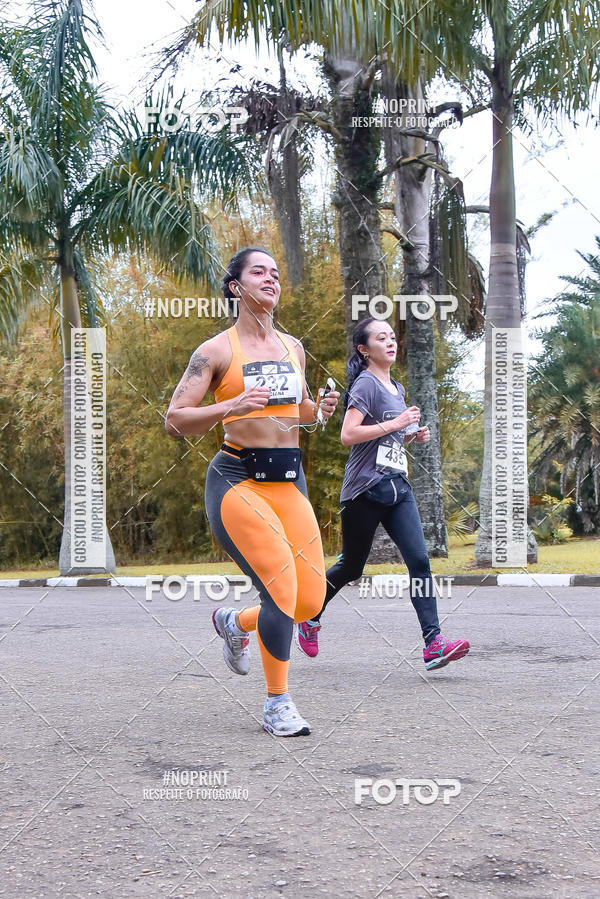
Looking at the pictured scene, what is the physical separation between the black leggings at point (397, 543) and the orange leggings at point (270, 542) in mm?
1128

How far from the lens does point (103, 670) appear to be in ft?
18.0

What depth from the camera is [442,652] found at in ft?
16.0

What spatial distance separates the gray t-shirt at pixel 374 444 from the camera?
5.13 metres

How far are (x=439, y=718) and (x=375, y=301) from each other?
10.1 metres

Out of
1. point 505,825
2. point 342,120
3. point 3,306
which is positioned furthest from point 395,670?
point 3,306

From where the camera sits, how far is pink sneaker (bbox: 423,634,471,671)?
4.84 metres

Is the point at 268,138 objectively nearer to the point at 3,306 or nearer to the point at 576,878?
the point at 3,306
